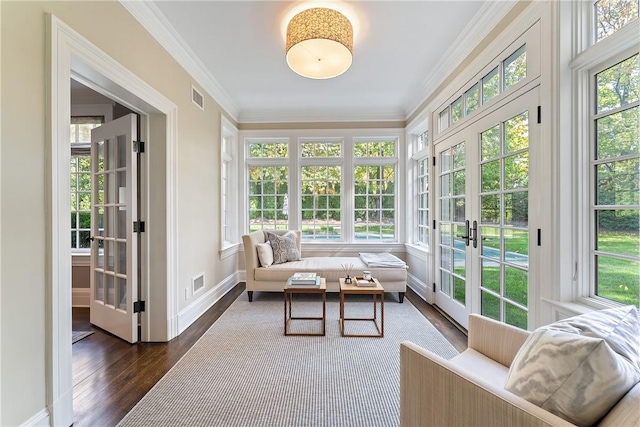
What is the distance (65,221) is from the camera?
58.9 inches

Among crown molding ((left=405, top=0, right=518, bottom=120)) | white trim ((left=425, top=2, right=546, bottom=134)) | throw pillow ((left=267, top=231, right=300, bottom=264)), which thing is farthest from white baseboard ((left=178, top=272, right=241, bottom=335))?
crown molding ((left=405, top=0, right=518, bottom=120))

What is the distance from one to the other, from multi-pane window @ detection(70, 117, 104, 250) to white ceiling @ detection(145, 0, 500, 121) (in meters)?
1.80

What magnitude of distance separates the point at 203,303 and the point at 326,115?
3.23 metres

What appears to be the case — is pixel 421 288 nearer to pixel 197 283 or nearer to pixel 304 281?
pixel 304 281

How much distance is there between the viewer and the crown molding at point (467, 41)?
2.06 metres

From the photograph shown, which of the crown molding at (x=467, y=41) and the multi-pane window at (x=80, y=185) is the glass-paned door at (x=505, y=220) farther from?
the multi-pane window at (x=80, y=185)

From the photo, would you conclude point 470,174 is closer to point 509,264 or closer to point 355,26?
point 509,264

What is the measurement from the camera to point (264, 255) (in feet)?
11.9

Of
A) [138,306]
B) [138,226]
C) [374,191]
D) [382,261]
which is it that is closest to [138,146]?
[138,226]

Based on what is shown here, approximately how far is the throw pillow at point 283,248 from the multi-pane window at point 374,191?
1.16 metres

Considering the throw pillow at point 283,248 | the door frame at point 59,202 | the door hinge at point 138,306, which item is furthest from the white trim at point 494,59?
the door hinge at point 138,306

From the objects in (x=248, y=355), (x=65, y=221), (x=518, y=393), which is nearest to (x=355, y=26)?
(x=65, y=221)

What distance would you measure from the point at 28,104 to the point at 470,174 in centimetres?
303

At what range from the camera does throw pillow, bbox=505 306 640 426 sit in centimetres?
74
